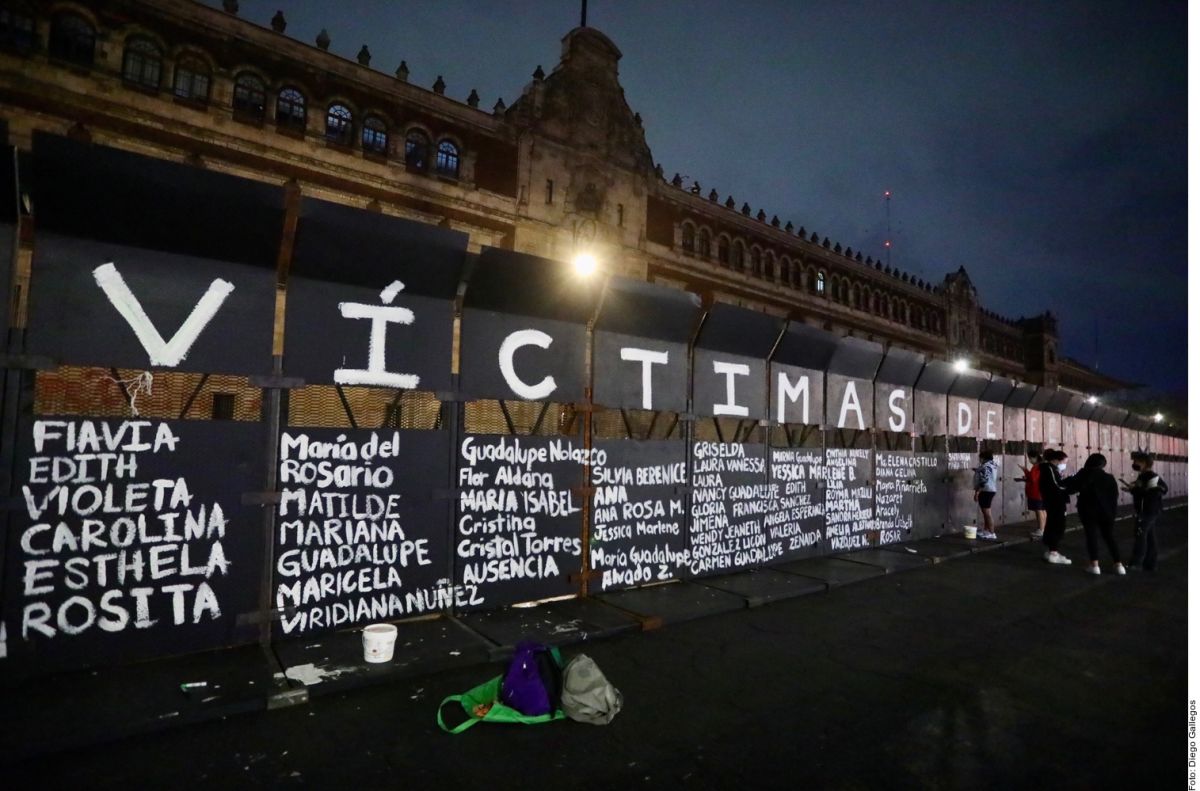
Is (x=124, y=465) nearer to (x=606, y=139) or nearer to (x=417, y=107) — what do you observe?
(x=417, y=107)

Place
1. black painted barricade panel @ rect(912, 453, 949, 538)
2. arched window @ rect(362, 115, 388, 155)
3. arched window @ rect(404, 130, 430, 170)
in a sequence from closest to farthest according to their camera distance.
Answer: black painted barricade panel @ rect(912, 453, 949, 538), arched window @ rect(362, 115, 388, 155), arched window @ rect(404, 130, 430, 170)

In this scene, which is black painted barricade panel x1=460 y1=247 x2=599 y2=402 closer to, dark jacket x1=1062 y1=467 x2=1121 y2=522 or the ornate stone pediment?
dark jacket x1=1062 y1=467 x2=1121 y2=522

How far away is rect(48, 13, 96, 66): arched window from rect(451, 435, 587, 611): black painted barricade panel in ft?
71.6

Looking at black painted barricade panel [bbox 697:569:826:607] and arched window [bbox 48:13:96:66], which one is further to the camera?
arched window [bbox 48:13:96:66]

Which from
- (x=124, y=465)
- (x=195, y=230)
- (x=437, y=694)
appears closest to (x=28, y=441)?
(x=124, y=465)

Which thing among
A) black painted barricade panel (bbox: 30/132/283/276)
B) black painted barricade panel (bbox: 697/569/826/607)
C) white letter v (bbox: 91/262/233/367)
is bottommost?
black painted barricade panel (bbox: 697/569/826/607)

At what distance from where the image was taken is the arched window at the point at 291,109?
21.8 metres

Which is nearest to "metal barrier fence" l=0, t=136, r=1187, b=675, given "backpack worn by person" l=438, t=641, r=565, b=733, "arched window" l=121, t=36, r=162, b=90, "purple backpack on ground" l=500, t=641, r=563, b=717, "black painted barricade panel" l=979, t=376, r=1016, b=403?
"backpack worn by person" l=438, t=641, r=565, b=733

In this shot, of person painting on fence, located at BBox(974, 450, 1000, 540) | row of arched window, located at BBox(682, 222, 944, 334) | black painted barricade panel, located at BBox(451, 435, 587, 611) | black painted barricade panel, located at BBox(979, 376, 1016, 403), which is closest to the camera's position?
black painted barricade panel, located at BBox(451, 435, 587, 611)

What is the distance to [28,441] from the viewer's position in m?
4.01

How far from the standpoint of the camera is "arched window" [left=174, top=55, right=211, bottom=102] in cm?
1989

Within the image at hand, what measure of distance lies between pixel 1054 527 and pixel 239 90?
85.3 ft

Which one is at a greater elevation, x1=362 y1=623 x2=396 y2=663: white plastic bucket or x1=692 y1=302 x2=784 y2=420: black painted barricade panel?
x1=692 y1=302 x2=784 y2=420: black painted barricade panel

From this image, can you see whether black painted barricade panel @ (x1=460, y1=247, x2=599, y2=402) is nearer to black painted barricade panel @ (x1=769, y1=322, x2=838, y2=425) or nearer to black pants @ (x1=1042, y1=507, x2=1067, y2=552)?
black painted barricade panel @ (x1=769, y1=322, x2=838, y2=425)
